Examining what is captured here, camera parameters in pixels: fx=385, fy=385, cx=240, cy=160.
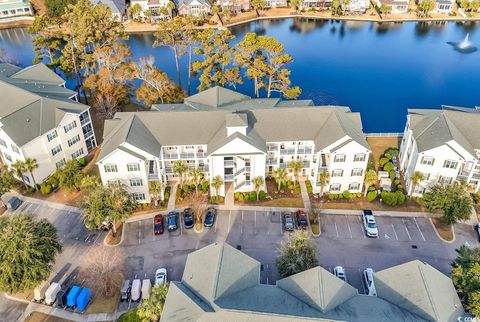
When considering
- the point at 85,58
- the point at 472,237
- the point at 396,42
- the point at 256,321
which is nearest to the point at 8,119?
the point at 85,58

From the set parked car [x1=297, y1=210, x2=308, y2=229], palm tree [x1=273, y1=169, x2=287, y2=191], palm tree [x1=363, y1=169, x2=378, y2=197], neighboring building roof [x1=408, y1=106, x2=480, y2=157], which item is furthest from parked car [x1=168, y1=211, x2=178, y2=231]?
neighboring building roof [x1=408, y1=106, x2=480, y2=157]

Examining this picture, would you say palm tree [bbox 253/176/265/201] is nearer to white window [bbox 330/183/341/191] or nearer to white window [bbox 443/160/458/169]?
white window [bbox 330/183/341/191]

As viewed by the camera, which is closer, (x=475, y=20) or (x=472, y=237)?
(x=472, y=237)

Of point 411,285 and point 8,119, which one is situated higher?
point 8,119

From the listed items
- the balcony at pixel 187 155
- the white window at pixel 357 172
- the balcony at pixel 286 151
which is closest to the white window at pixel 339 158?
the white window at pixel 357 172

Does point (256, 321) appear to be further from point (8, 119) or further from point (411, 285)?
point (8, 119)

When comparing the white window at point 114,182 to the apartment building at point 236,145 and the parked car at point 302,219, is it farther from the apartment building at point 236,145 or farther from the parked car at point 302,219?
the parked car at point 302,219
